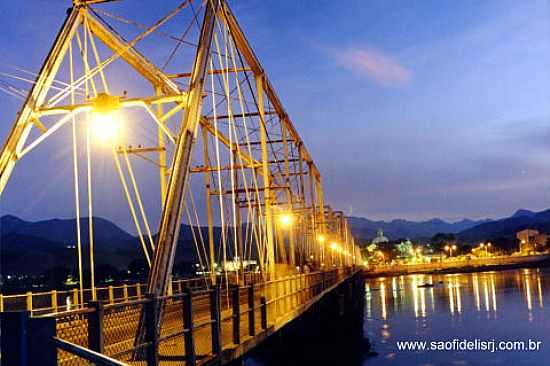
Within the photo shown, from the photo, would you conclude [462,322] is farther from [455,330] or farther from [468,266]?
[468,266]

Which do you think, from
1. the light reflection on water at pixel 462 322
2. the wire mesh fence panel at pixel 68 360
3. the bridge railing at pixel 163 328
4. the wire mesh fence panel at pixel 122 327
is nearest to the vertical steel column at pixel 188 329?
the bridge railing at pixel 163 328

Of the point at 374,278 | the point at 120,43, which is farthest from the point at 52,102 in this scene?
the point at 374,278

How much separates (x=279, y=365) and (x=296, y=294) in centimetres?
1391

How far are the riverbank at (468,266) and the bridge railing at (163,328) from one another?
505ft

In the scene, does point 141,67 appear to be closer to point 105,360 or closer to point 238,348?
point 238,348

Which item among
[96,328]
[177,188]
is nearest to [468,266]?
[177,188]

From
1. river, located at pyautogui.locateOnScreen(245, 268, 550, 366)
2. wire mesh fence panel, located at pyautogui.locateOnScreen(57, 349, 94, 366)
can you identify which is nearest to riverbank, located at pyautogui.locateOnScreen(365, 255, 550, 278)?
river, located at pyautogui.locateOnScreen(245, 268, 550, 366)

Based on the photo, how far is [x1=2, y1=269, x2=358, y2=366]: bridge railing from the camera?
707 centimetres

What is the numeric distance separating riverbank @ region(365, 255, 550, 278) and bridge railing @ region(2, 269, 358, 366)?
15396 centimetres

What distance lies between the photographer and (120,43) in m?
18.2

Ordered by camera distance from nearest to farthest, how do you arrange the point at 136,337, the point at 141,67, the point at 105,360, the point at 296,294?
the point at 105,360, the point at 136,337, the point at 141,67, the point at 296,294

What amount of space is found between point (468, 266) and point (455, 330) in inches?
4811

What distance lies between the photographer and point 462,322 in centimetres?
5894

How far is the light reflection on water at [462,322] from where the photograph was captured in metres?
41.3
